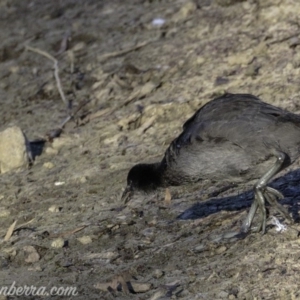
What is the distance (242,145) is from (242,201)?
2.62 feet

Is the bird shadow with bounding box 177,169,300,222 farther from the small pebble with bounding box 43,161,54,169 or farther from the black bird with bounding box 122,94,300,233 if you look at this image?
the small pebble with bounding box 43,161,54,169

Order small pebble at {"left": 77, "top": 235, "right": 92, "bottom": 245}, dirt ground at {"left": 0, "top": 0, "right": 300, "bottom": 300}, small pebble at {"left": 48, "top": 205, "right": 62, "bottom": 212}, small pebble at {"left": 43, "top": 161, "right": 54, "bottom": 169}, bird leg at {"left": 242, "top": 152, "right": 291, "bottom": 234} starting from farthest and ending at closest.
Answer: small pebble at {"left": 43, "top": 161, "right": 54, "bottom": 169} → small pebble at {"left": 48, "top": 205, "right": 62, "bottom": 212} → small pebble at {"left": 77, "top": 235, "right": 92, "bottom": 245} → bird leg at {"left": 242, "top": 152, "right": 291, "bottom": 234} → dirt ground at {"left": 0, "top": 0, "right": 300, "bottom": 300}

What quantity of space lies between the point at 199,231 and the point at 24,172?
7.85ft

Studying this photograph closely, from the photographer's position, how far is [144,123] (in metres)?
8.59

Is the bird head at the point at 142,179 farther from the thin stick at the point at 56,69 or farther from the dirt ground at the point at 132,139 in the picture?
the thin stick at the point at 56,69

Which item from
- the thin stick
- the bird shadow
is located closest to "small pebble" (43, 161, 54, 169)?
the thin stick

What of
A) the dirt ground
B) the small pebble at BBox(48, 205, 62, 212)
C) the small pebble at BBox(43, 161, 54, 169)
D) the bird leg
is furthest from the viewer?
the small pebble at BBox(43, 161, 54, 169)

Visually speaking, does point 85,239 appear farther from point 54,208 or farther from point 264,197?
point 264,197

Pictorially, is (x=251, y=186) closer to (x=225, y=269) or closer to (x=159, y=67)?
(x=225, y=269)

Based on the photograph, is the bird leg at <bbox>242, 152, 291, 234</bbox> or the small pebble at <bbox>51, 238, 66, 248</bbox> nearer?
the bird leg at <bbox>242, 152, 291, 234</bbox>

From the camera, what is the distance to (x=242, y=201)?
6.98 meters

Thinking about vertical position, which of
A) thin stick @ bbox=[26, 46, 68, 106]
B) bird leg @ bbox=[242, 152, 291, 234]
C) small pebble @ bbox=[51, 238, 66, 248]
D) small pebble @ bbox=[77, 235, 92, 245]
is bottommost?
thin stick @ bbox=[26, 46, 68, 106]

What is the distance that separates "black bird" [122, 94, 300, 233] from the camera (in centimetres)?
626

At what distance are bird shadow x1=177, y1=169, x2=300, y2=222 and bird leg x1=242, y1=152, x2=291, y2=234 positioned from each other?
0.80 ft
